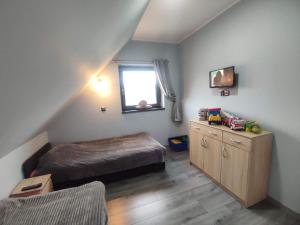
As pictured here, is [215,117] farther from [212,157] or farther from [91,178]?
[91,178]

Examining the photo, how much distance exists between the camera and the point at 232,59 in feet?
7.36

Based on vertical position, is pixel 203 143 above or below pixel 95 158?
above

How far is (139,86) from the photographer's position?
11.8 feet

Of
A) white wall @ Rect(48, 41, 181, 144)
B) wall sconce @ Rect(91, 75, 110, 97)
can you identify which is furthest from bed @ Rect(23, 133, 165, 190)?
wall sconce @ Rect(91, 75, 110, 97)

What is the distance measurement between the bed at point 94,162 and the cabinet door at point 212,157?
2.36 ft

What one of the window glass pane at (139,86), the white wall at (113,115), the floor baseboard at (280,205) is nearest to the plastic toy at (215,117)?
the floor baseboard at (280,205)

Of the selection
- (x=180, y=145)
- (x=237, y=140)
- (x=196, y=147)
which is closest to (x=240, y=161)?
(x=237, y=140)

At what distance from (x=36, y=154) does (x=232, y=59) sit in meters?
3.32

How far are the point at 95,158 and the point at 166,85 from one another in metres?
2.20

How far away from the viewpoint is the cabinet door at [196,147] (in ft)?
8.41

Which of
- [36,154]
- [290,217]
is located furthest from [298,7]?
[36,154]

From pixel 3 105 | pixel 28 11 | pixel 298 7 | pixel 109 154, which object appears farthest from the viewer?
pixel 109 154

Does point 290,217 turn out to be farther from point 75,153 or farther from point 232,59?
point 75,153

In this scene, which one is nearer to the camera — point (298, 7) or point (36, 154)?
point (298, 7)
